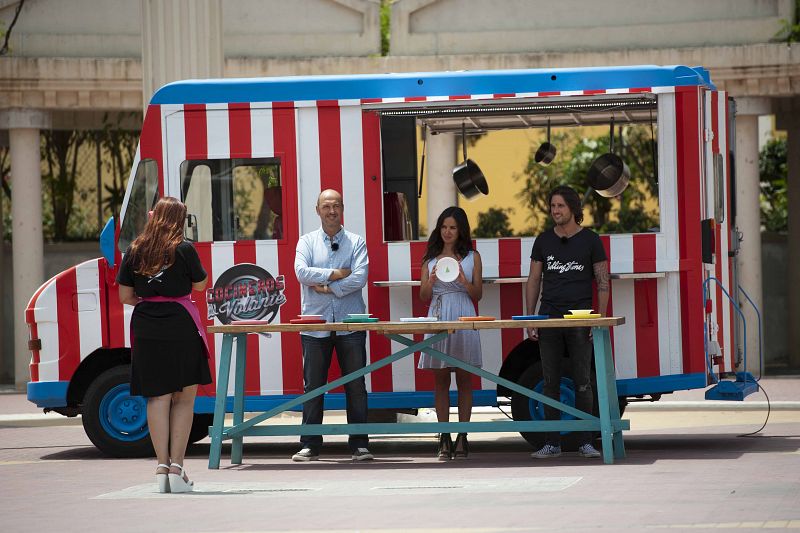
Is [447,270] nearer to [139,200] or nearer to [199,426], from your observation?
[139,200]

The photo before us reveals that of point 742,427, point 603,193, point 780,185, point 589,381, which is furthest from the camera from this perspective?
point 780,185

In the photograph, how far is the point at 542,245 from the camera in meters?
10.8

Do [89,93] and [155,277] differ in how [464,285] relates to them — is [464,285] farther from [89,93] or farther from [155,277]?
[89,93]

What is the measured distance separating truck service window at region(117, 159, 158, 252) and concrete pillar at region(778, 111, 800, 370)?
11.7 m

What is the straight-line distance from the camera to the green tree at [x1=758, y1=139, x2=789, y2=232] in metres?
25.2

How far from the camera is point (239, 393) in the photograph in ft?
35.4

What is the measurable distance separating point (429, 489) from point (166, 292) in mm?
2026

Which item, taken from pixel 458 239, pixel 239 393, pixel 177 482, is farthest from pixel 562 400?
pixel 177 482

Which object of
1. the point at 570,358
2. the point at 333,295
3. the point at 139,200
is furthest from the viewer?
the point at 139,200

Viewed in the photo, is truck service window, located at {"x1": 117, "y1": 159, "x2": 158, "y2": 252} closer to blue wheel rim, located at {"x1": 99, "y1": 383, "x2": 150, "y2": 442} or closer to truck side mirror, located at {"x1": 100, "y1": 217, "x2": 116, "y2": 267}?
truck side mirror, located at {"x1": 100, "y1": 217, "x2": 116, "y2": 267}

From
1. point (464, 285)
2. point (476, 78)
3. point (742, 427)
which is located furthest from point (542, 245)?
point (742, 427)

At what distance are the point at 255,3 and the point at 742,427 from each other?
29.6ft

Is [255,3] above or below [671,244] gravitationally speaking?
above

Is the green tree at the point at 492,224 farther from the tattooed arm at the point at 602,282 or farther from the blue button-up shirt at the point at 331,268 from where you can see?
the tattooed arm at the point at 602,282
